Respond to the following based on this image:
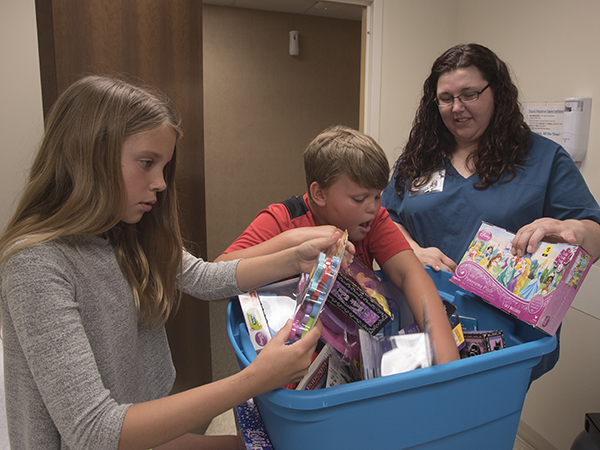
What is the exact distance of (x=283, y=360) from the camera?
0.61m

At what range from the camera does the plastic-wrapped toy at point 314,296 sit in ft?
2.05

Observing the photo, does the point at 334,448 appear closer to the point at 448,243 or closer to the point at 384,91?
the point at 448,243

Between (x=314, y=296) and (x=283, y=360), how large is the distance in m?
0.10

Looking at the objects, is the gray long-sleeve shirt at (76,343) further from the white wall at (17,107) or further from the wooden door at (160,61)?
the white wall at (17,107)

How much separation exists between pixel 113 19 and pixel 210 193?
297 centimetres

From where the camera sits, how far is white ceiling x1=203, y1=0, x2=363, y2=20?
3885mm

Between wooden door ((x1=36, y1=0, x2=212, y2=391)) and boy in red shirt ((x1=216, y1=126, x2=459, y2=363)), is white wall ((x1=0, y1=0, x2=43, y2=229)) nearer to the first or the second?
wooden door ((x1=36, y1=0, x2=212, y2=391))

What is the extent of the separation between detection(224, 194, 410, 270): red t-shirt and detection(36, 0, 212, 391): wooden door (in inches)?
27.4

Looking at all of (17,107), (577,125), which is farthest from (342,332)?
(17,107)

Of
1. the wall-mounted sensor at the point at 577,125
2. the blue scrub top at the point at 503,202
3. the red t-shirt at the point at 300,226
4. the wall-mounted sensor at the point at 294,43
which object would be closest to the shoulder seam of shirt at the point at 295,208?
the red t-shirt at the point at 300,226

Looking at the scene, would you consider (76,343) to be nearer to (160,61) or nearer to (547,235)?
(547,235)

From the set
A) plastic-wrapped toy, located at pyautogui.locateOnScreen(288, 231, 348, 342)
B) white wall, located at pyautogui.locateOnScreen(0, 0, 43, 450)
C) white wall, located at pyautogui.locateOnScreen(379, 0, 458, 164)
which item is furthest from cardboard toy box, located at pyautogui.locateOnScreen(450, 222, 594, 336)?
white wall, located at pyautogui.locateOnScreen(0, 0, 43, 450)

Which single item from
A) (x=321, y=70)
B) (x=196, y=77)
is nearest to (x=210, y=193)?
(x=321, y=70)

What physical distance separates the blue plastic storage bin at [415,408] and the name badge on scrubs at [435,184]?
760mm
